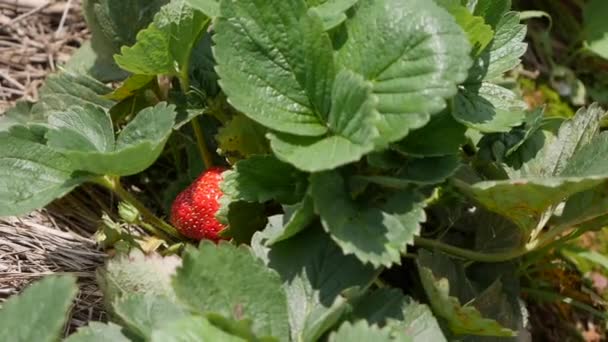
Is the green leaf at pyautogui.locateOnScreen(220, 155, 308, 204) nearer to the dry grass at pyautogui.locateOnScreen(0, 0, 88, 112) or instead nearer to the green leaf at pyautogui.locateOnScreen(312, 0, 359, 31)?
the green leaf at pyautogui.locateOnScreen(312, 0, 359, 31)

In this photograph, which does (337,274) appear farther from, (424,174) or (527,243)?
(527,243)

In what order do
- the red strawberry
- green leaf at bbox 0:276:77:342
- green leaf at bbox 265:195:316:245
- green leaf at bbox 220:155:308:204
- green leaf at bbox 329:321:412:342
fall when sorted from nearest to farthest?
green leaf at bbox 0:276:77:342 < green leaf at bbox 329:321:412:342 < green leaf at bbox 265:195:316:245 < green leaf at bbox 220:155:308:204 < the red strawberry

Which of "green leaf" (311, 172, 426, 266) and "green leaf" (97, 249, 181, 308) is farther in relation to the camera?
"green leaf" (97, 249, 181, 308)

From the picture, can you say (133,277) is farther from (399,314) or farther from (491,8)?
(491,8)

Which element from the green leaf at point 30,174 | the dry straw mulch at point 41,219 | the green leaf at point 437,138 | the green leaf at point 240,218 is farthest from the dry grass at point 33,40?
the green leaf at point 437,138

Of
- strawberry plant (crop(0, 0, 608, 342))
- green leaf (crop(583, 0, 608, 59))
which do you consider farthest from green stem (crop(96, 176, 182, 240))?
green leaf (crop(583, 0, 608, 59))

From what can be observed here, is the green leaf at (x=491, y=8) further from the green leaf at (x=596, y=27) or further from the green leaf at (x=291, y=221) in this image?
the green leaf at (x=596, y=27)

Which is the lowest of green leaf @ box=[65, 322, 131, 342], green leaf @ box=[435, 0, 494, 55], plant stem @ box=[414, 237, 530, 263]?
plant stem @ box=[414, 237, 530, 263]
